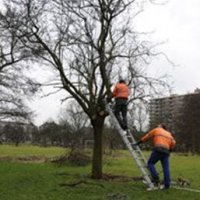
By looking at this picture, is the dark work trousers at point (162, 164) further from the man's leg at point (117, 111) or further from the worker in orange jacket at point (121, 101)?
the man's leg at point (117, 111)

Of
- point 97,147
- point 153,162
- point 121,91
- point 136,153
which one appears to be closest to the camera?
point 153,162

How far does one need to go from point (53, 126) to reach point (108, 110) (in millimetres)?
100399

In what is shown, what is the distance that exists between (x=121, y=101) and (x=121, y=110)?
0.35 meters

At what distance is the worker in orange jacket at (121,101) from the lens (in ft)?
55.0

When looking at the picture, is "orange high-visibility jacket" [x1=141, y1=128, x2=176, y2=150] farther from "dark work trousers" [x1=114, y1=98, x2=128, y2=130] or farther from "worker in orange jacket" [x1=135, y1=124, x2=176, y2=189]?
"dark work trousers" [x1=114, y1=98, x2=128, y2=130]

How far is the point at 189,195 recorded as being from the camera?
14109 millimetres

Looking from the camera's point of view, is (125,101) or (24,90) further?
(24,90)

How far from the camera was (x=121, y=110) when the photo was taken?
1697 cm

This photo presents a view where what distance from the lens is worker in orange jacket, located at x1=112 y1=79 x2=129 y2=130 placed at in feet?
55.0

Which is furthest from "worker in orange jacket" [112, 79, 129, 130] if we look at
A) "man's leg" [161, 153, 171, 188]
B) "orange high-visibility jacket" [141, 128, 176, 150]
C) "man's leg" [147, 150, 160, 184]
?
"man's leg" [161, 153, 171, 188]

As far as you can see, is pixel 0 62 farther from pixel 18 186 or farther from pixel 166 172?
pixel 166 172

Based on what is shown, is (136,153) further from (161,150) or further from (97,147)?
(97,147)

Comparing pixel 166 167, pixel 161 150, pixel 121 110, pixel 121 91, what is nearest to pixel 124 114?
pixel 121 110

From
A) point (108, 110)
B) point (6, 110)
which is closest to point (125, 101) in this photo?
point (108, 110)
